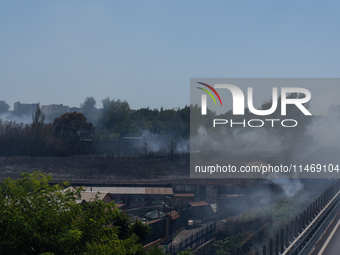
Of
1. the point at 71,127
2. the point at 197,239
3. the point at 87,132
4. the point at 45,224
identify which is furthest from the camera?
the point at 87,132

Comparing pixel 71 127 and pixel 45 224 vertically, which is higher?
pixel 71 127

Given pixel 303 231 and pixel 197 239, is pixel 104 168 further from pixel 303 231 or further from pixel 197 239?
pixel 303 231

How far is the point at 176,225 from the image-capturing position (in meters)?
15.8

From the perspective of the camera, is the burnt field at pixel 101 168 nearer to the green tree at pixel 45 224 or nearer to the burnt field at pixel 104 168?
the burnt field at pixel 104 168

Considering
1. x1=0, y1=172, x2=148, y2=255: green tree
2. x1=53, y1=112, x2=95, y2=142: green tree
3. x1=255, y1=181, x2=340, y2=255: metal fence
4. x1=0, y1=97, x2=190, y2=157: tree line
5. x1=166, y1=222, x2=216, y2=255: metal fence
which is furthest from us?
x1=53, y1=112, x2=95, y2=142: green tree

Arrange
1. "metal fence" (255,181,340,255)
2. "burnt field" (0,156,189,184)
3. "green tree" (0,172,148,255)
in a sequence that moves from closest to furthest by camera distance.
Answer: "green tree" (0,172,148,255) → "metal fence" (255,181,340,255) → "burnt field" (0,156,189,184)

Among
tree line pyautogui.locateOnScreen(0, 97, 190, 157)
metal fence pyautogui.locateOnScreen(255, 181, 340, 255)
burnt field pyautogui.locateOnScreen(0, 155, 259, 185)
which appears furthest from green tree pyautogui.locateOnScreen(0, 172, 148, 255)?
tree line pyautogui.locateOnScreen(0, 97, 190, 157)

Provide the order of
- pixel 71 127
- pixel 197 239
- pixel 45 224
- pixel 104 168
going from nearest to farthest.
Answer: pixel 45 224 < pixel 197 239 < pixel 104 168 < pixel 71 127

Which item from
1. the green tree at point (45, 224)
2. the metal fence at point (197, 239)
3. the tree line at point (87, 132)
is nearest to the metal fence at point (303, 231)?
the green tree at point (45, 224)

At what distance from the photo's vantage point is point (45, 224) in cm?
372

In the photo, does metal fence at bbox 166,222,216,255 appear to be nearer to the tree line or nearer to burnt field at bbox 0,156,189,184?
burnt field at bbox 0,156,189,184

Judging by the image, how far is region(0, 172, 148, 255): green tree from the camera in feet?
11.5

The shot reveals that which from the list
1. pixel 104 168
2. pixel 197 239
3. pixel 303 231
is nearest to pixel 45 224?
pixel 303 231

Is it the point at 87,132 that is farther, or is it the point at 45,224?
the point at 87,132
